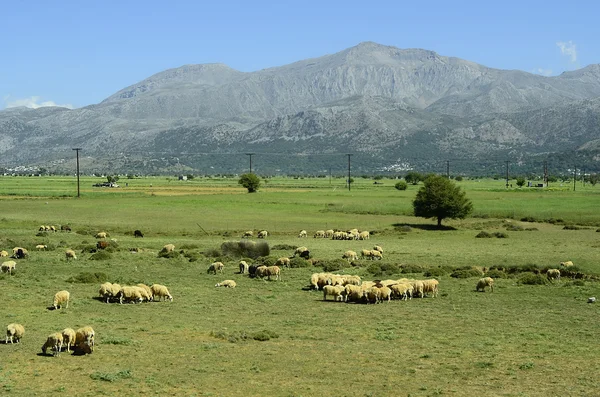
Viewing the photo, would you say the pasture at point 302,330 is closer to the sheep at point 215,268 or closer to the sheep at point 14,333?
the sheep at point 14,333

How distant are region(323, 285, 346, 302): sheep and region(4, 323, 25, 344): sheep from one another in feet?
44.4

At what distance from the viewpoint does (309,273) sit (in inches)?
1636

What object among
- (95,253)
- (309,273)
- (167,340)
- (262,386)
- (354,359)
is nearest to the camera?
(262,386)

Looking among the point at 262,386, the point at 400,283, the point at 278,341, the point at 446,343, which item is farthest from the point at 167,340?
the point at 400,283

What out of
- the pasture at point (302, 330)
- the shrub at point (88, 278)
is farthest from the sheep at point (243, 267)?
the shrub at point (88, 278)

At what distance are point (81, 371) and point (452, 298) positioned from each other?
1808cm

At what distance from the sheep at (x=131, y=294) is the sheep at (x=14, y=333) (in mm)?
7642

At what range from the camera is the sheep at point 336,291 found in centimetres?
3288

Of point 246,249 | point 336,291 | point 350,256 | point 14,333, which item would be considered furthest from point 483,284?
point 14,333

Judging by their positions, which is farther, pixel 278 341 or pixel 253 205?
pixel 253 205

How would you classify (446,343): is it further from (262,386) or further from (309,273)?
(309,273)

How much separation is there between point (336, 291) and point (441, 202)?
1769 inches

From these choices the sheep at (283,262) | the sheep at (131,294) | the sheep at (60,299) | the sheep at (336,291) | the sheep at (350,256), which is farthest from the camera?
the sheep at (350,256)

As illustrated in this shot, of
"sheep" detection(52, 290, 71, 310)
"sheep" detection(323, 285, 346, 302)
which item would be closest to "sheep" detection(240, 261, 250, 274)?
"sheep" detection(323, 285, 346, 302)
